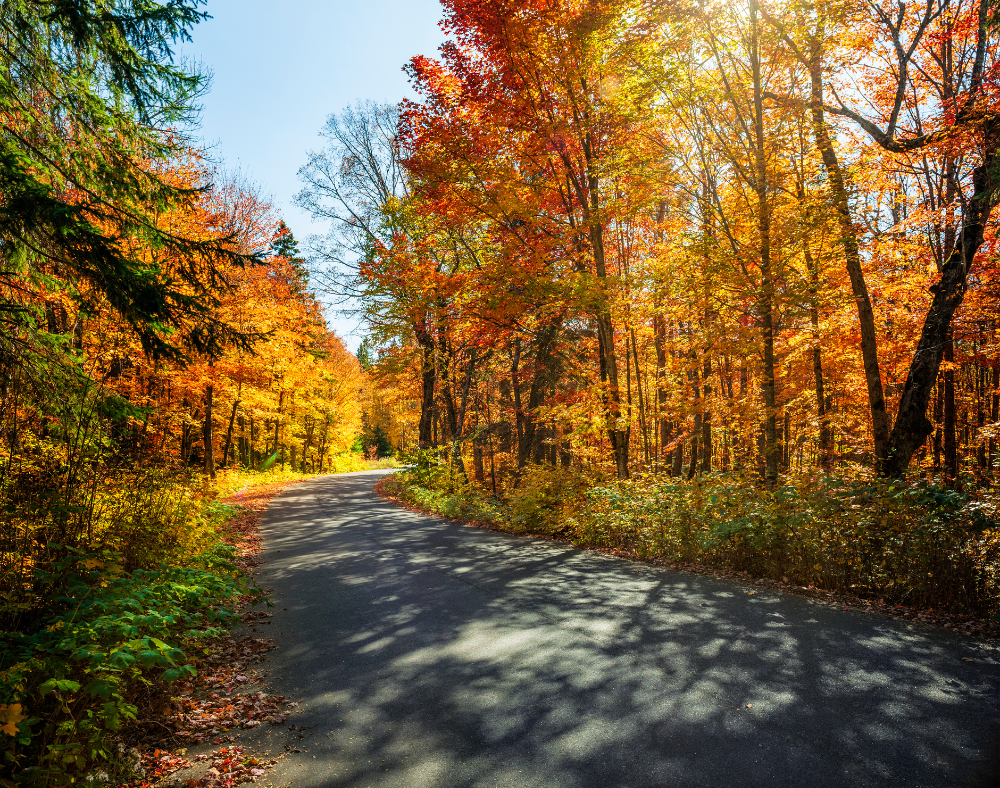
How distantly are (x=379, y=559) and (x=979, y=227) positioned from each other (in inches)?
452

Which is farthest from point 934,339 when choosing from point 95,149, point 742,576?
point 95,149

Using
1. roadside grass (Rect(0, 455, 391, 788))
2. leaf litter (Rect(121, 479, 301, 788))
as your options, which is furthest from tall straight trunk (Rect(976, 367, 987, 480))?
roadside grass (Rect(0, 455, 391, 788))

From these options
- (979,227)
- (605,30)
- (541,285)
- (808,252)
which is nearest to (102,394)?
(541,285)

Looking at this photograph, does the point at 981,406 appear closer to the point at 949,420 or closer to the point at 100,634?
the point at 949,420

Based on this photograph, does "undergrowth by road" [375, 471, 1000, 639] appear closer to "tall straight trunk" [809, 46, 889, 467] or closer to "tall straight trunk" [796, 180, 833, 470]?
"tall straight trunk" [796, 180, 833, 470]

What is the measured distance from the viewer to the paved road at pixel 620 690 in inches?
123

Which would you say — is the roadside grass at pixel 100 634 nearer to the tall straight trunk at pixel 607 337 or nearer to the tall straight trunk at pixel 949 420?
the tall straight trunk at pixel 607 337

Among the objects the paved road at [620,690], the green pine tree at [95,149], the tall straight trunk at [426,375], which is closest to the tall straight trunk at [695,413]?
the paved road at [620,690]

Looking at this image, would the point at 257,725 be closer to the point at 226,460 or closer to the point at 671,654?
the point at 671,654

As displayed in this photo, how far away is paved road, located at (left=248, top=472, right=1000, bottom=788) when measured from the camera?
10.3ft

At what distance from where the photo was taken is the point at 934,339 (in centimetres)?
897

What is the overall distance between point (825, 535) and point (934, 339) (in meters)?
4.84

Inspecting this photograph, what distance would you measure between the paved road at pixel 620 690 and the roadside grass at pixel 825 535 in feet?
2.54

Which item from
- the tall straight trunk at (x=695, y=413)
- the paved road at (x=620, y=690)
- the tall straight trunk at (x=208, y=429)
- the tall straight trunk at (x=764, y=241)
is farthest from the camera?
the tall straight trunk at (x=208, y=429)
